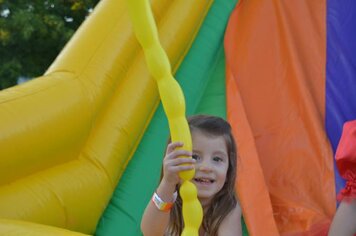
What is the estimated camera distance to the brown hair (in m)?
1.40

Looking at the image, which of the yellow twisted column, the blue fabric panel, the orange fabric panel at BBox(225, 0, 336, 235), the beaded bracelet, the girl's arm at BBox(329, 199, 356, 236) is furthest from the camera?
the blue fabric panel

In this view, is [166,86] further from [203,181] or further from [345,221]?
[345,221]

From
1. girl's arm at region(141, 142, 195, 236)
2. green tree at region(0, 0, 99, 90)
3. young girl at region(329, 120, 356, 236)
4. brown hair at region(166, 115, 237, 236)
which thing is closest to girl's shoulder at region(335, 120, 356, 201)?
young girl at region(329, 120, 356, 236)

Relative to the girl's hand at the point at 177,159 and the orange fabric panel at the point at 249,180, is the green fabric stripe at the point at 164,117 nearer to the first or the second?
the orange fabric panel at the point at 249,180

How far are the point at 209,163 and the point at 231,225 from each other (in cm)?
16

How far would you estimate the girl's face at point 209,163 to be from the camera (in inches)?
52.9

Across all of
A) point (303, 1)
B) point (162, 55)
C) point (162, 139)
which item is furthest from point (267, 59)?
point (162, 55)

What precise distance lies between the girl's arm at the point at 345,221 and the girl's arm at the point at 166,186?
343 millimetres

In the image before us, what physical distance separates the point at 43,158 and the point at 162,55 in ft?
1.90

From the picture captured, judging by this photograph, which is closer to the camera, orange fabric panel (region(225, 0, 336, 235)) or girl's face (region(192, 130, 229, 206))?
girl's face (region(192, 130, 229, 206))

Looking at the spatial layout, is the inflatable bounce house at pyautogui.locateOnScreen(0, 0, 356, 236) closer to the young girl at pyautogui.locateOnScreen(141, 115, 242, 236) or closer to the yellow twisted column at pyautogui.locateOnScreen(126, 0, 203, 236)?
the young girl at pyautogui.locateOnScreen(141, 115, 242, 236)

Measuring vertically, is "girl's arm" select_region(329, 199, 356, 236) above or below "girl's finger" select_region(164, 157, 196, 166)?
below

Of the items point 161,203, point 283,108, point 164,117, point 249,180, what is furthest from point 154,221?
point 283,108

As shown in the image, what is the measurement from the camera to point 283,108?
1.98m
